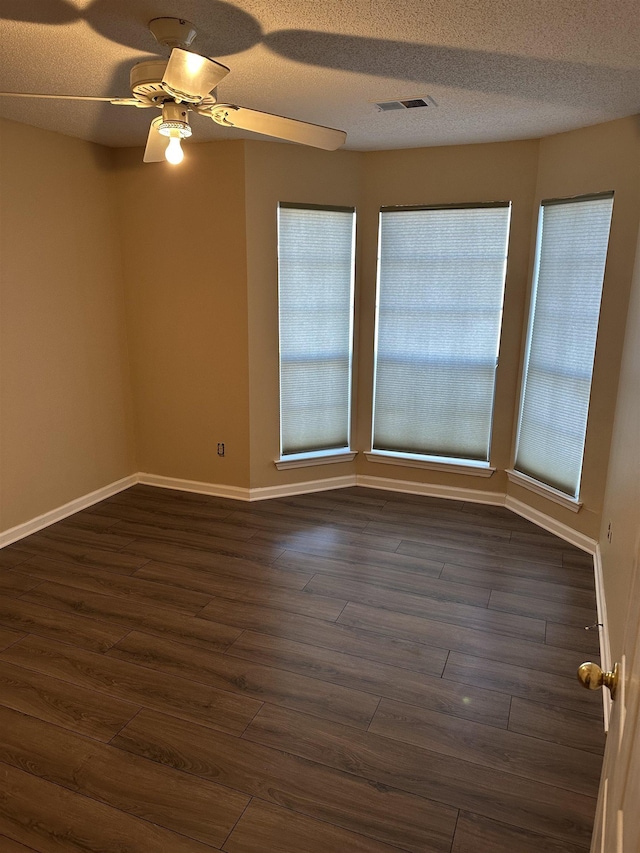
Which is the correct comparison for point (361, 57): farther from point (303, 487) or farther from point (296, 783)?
point (303, 487)

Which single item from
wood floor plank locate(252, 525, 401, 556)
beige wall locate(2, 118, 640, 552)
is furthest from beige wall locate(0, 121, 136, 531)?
wood floor plank locate(252, 525, 401, 556)

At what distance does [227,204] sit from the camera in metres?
3.95

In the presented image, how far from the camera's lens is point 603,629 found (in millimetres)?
2773

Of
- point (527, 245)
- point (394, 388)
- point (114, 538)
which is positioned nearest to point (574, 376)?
point (527, 245)

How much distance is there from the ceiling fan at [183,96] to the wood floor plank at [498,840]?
8.22 ft

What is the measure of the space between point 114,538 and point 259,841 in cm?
239

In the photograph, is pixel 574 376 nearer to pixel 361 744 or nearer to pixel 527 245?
pixel 527 245

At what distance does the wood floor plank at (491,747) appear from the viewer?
6.62ft

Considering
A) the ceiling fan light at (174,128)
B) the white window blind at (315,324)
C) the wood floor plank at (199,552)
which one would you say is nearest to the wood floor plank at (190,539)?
the wood floor plank at (199,552)

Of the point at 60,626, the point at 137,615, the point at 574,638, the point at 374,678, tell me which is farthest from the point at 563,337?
the point at 60,626

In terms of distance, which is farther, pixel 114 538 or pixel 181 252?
pixel 181 252

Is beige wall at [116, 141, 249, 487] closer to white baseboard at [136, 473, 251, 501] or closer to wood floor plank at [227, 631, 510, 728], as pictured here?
white baseboard at [136, 473, 251, 501]

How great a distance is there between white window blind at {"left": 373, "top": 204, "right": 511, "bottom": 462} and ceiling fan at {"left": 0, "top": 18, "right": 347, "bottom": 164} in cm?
188

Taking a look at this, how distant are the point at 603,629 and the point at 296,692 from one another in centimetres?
151
